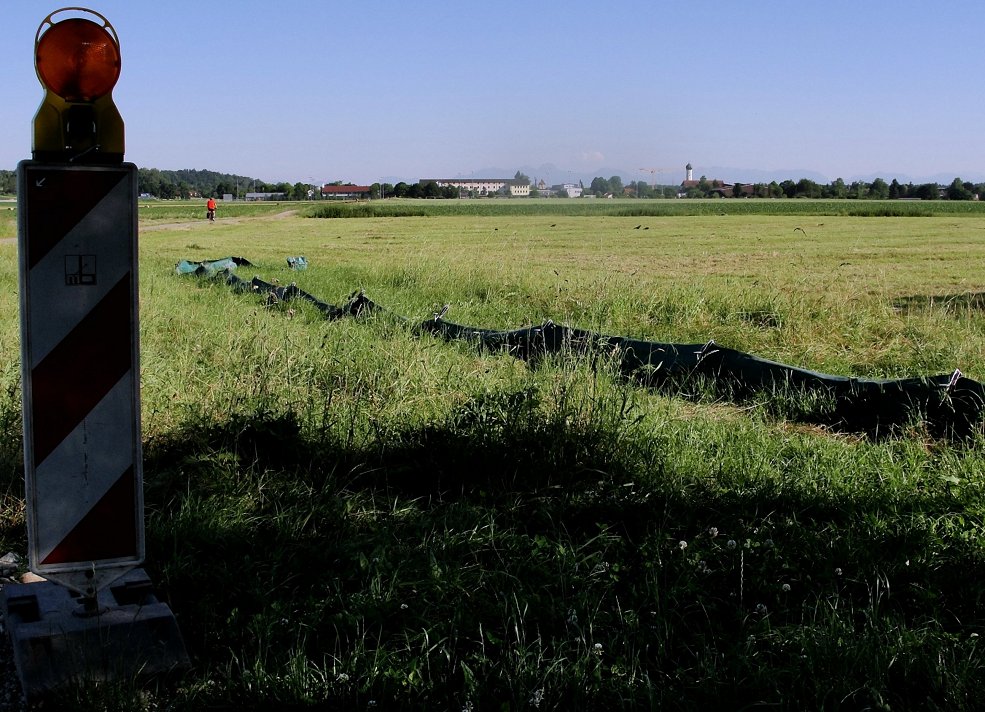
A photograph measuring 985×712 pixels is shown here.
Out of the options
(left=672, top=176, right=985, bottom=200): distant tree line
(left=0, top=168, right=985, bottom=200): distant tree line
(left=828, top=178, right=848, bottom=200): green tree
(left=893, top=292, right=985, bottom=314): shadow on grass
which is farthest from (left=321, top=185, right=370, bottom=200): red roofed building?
(left=893, top=292, right=985, bottom=314): shadow on grass

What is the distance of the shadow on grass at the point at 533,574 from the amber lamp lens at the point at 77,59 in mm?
1568

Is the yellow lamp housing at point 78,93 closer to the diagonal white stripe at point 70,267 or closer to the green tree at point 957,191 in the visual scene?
the diagonal white stripe at point 70,267

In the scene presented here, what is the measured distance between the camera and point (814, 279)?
16422 millimetres

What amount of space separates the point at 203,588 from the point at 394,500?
3.35 ft

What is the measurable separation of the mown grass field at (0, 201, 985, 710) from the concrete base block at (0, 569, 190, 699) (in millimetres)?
93

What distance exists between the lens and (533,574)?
325 cm

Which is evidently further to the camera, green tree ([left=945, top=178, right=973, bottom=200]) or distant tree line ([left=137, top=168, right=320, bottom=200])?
distant tree line ([left=137, top=168, right=320, bottom=200])

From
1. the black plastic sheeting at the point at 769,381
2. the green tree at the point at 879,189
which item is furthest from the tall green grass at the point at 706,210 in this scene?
the black plastic sheeting at the point at 769,381

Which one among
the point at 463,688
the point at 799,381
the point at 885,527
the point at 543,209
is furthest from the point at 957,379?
the point at 543,209

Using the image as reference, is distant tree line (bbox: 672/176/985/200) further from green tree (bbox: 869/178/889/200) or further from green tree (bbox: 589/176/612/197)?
green tree (bbox: 589/176/612/197)

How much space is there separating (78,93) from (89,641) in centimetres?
152

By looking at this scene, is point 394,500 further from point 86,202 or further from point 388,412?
point 86,202

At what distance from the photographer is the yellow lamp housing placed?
250cm

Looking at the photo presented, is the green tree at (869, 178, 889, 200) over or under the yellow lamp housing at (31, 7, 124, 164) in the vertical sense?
over
